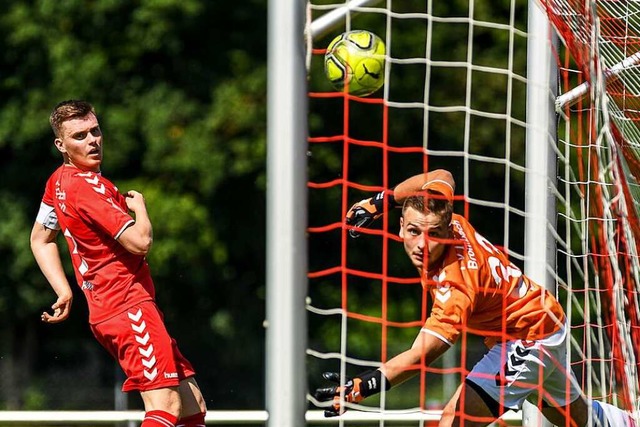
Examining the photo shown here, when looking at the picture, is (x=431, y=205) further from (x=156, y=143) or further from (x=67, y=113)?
(x=156, y=143)

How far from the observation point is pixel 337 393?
14.9ft

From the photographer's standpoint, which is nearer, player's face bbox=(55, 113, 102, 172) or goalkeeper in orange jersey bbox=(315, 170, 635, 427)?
goalkeeper in orange jersey bbox=(315, 170, 635, 427)

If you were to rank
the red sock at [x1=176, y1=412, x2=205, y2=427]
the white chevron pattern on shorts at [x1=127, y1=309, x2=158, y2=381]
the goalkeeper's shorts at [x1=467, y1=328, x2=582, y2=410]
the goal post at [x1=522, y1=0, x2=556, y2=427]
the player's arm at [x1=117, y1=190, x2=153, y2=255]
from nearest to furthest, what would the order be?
1. the player's arm at [x1=117, y1=190, x2=153, y2=255]
2. the white chevron pattern on shorts at [x1=127, y1=309, x2=158, y2=381]
3. the goalkeeper's shorts at [x1=467, y1=328, x2=582, y2=410]
4. the red sock at [x1=176, y1=412, x2=205, y2=427]
5. the goal post at [x1=522, y1=0, x2=556, y2=427]

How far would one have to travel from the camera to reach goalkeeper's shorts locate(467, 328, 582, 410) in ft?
17.2

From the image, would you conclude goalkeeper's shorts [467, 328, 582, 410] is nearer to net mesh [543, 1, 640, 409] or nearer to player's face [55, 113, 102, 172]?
net mesh [543, 1, 640, 409]

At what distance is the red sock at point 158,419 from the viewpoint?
200 inches

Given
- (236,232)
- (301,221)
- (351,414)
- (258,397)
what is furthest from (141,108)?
(301,221)

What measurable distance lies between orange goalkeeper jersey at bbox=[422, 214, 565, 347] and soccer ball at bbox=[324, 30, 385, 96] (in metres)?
0.68

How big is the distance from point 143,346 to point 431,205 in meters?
1.31

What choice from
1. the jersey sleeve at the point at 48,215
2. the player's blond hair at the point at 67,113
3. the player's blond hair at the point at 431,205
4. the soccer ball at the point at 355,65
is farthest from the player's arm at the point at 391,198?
the jersey sleeve at the point at 48,215

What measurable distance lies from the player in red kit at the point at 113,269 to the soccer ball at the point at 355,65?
3.16ft

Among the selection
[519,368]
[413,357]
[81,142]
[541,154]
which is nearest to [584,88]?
[541,154]

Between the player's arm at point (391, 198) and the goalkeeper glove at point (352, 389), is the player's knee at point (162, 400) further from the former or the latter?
the player's arm at point (391, 198)

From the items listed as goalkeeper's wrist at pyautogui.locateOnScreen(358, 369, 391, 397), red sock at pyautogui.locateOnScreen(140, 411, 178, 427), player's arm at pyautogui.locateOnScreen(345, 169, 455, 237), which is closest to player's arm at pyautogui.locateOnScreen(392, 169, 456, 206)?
player's arm at pyautogui.locateOnScreen(345, 169, 455, 237)
